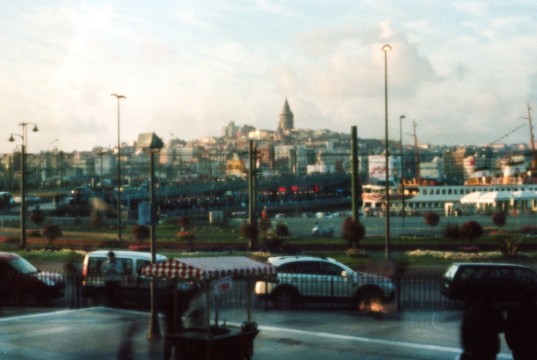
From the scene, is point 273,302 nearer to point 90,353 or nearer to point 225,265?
point 90,353

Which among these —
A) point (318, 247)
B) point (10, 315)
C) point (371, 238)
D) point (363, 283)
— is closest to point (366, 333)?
point (363, 283)

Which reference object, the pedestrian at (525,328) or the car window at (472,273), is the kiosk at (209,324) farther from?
the car window at (472,273)

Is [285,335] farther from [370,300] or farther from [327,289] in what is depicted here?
[370,300]

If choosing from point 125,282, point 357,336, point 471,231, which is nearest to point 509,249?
point 471,231

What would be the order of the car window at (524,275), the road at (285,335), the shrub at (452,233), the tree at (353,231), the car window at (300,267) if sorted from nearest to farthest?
the road at (285,335), the car window at (300,267), the car window at (524,275), the tree at (353,231), the shrub at (452,233)

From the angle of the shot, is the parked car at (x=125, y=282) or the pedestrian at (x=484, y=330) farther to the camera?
the parked car at (x=125, y=282)

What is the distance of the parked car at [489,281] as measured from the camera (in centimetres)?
1791

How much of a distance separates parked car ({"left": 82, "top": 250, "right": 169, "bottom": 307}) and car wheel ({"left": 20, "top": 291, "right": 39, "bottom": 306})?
3.91 ft

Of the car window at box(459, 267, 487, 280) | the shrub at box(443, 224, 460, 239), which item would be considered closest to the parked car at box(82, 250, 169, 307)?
the car window at box(459, 267, 487, 280)

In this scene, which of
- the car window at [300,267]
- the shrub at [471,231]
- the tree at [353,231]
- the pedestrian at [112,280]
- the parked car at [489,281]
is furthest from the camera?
the shrub at [471,231]

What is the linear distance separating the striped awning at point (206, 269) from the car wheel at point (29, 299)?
351 inches

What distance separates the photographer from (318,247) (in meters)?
33.4

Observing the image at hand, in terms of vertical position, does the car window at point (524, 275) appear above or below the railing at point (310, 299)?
above

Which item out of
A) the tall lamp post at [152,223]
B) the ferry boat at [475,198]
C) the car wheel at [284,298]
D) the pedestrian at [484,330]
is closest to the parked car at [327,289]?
the car wheel at [284,298]
